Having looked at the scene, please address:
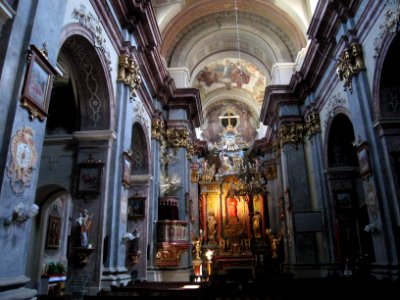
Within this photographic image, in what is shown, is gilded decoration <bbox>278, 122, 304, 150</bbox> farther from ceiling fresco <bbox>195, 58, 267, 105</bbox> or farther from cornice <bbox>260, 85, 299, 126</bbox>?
ceiling fresco <bbox>195, 58, 267, 105</bbox>

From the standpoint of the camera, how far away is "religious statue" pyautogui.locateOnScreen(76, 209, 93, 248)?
6.67 m

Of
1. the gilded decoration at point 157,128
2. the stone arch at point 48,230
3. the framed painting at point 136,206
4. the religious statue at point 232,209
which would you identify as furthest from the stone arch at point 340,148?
the religious statue at point 232,209

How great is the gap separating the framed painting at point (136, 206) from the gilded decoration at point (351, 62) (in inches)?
247

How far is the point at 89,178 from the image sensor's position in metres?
7.36

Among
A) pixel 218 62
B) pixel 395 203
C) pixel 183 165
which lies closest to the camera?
pixel 395 203

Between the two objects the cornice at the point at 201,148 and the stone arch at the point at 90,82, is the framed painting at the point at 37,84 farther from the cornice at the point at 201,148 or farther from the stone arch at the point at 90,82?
the cornice at the point at 201,148

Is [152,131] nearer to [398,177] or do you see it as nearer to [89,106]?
[89,106]

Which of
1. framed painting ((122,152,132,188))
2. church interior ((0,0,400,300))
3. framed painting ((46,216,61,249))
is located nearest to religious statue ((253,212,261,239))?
church interior ((0,0,400,300))

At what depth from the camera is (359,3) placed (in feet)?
26.4

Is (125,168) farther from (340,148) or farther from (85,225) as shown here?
(340,148)

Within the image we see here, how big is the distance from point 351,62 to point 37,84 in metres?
6.83

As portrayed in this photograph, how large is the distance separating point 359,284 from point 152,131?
26.9ft

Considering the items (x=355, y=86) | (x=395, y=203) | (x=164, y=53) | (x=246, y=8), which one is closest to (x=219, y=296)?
(x=395, y=203)

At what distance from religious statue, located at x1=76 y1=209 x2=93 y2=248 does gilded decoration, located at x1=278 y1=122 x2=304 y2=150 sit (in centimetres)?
820
